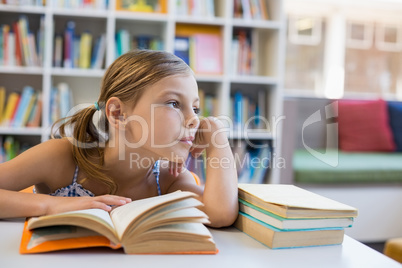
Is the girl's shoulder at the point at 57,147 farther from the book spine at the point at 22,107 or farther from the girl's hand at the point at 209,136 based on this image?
the book spine at the point at 22,107

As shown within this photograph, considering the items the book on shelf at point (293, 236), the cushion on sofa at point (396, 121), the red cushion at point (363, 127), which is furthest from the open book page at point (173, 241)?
the cushion on sofa at point (396, 121)

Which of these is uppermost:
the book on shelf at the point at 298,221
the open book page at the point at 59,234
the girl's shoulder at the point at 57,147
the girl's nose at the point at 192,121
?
the girl's nose at the point at 192,121

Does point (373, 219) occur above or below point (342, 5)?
below

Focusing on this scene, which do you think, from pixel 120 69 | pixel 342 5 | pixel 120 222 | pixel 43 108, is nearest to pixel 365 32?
pixel 342 5

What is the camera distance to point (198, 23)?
112 inches

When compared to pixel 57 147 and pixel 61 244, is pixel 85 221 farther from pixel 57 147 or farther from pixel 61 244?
pixel 57 147

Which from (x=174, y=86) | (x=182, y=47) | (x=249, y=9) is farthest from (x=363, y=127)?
(x=174, y=86)

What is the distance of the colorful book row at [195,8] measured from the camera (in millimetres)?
2811

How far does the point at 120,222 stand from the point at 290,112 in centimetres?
233

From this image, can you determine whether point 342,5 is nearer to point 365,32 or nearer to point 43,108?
point 365,32

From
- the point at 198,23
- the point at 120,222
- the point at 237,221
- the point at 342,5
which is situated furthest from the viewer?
the point at 342,5

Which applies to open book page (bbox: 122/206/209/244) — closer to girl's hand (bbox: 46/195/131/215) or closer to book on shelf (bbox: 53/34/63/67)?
girl's hand (bbox: 46/195/131/215)

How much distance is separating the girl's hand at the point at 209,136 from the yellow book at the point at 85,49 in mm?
1799

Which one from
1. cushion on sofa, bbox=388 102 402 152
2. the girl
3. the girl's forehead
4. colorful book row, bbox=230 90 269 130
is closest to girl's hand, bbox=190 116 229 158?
the girl
